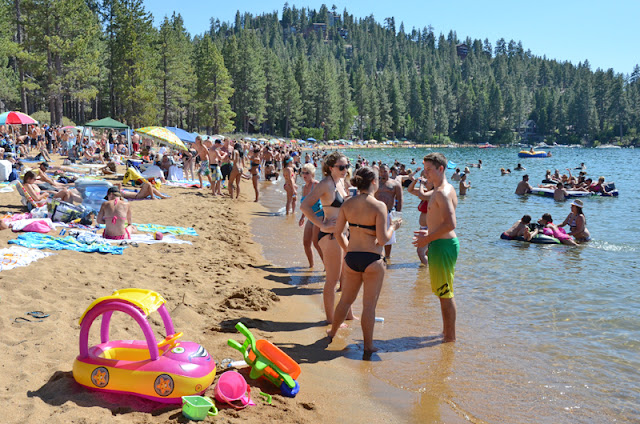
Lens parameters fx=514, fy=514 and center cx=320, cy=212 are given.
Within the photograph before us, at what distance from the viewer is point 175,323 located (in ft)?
17.4

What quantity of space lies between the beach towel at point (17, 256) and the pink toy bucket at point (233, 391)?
369 centimetres

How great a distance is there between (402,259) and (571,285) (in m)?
2.98

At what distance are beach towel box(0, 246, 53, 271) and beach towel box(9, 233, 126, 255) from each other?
0.36 m

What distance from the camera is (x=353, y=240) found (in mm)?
4902

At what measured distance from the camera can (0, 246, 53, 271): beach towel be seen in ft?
20.3

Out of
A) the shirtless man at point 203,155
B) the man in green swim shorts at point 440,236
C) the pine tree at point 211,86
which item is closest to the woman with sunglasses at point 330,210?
the man in green swim shorts at point 440,236

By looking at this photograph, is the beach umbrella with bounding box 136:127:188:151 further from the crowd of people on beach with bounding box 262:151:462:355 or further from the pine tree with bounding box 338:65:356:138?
the pine tree with bounding box 338:65:356:138

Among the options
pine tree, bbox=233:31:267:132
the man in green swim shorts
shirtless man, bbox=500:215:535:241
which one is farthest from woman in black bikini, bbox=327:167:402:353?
pine tree, bbox=233:31:267:132

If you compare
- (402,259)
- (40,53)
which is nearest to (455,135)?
(40,53)

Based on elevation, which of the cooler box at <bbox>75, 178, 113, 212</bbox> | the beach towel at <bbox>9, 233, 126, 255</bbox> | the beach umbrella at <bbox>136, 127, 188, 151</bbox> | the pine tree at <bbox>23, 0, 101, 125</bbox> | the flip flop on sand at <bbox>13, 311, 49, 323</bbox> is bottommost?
the flip flop on sand at <bbox>13, 311, 49, 323</bbox>

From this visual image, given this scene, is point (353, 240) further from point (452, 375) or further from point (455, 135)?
point (455, 135)

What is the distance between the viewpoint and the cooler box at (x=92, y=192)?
38.7 feet

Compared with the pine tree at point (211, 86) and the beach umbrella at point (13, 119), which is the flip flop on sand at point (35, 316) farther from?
the pine tree at point (211, 86)

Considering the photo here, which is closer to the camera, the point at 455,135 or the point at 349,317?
Result: the point at 349,317
